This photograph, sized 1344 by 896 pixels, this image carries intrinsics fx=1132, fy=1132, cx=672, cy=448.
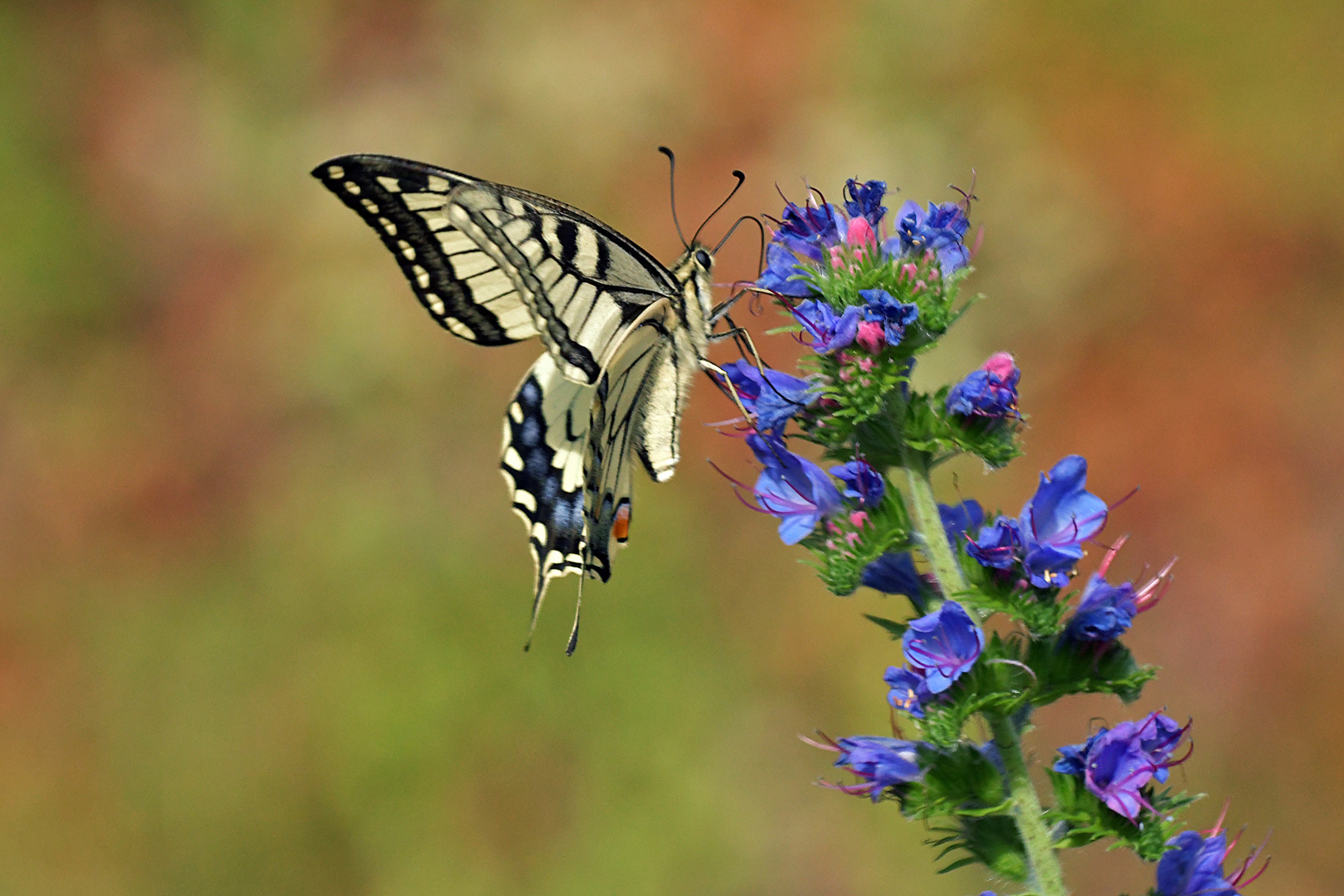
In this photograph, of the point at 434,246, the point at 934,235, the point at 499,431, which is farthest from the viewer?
the point at 499,431

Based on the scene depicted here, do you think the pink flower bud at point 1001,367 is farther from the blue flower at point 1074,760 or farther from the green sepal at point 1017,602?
the blue flower at point 1074,760

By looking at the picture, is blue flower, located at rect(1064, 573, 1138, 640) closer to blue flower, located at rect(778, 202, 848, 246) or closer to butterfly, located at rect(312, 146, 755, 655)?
blue flower, located at rect(778, 202, 848, 246)

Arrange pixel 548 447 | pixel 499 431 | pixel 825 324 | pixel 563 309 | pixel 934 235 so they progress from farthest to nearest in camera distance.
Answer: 1. pixel 499 431
2. pixel 548 447
3. pixel 563 309
4. pixel 934 235
5. pixel 825 324

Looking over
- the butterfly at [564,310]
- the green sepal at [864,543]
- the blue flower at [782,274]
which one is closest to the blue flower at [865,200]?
the blue flower at [782,274]

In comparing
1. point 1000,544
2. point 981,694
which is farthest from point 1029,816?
point 1000,544

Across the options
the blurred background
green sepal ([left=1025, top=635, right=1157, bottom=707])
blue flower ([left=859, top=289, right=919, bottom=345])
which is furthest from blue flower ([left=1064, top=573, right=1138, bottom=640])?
the blurred background

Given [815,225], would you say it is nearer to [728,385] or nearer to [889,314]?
[889,314]

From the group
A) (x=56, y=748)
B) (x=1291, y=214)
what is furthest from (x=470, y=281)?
(x=1291, y=214)
